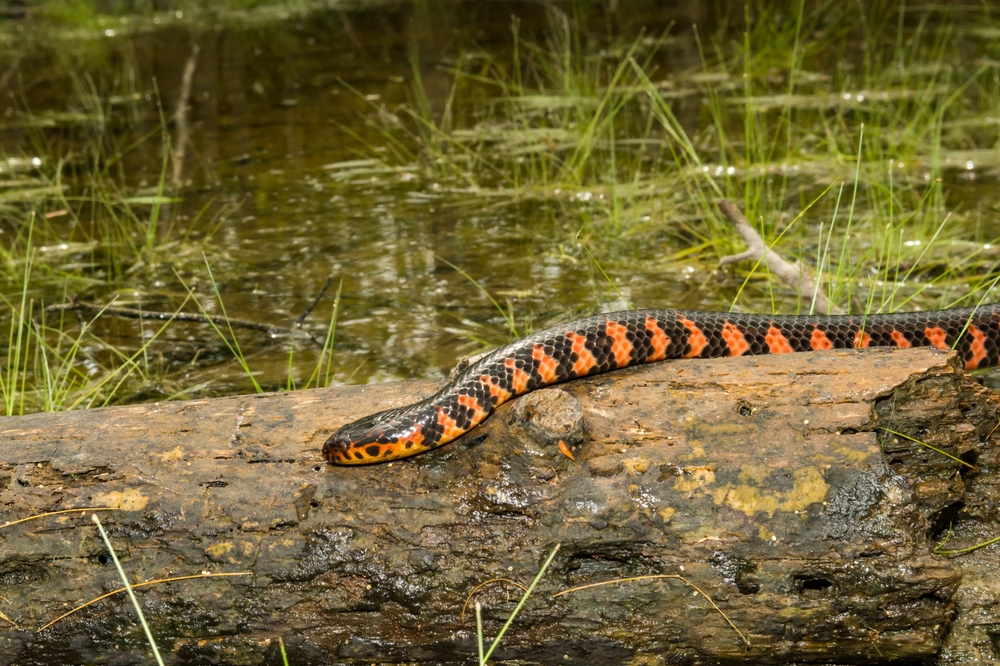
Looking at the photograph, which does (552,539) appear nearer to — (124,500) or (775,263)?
(124,500)

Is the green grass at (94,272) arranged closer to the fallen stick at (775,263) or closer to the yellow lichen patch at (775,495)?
the yellow lichen patch at (775,495)

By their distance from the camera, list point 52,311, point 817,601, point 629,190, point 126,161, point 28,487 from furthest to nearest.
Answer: point 126,161
point 629,190
point 52,311
point 28,487
point 817,601

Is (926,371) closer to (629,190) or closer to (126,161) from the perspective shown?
(629,190)

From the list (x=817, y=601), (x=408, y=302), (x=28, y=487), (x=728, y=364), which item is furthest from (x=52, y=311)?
(x=817, y=601)

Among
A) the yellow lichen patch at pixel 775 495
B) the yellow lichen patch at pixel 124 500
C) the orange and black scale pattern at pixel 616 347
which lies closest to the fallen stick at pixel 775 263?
the orange and black scale pattern at pixel 616 347

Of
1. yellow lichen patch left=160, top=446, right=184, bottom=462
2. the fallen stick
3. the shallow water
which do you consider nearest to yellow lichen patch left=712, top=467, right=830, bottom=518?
yellow lichen patch left=160, top=446, right=184, bottom=462

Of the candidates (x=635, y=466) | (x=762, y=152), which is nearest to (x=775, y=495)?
(x=635, y=466)
